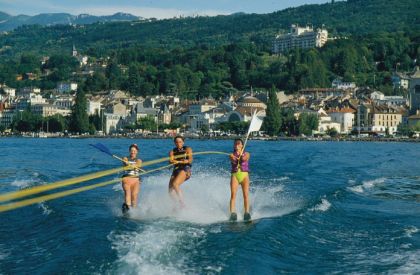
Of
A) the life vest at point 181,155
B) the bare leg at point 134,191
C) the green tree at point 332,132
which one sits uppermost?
the life vest at point 181,155

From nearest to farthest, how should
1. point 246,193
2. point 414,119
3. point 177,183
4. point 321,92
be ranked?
point 246,193 < point 177,183 < point 414,119 < point 321,92

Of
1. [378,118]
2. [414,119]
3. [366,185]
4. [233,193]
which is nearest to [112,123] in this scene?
[378,118]

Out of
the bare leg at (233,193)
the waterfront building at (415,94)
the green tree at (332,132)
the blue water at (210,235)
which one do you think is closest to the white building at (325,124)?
the green tree at (332,132)

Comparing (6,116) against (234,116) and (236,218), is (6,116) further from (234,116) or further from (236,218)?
(236,218)

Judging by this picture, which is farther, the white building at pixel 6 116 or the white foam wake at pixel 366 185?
→ the white building at pixel 6 116

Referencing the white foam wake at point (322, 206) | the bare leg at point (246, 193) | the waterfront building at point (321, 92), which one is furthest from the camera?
the waterfront building at point (321, 92)

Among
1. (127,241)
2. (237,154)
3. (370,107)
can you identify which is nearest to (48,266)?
(127,241)

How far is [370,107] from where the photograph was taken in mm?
147375

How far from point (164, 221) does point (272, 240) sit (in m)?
2.10

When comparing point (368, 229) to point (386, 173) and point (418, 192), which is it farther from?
point (386, 173)

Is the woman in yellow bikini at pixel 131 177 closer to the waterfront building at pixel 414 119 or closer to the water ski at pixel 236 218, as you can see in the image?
the water ski at pixel 236 218

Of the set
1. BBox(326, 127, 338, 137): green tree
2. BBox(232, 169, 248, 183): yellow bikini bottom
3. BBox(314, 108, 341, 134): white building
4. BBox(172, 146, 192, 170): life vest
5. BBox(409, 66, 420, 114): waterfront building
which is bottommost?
BBox(326, 127, 338, 137): green tree

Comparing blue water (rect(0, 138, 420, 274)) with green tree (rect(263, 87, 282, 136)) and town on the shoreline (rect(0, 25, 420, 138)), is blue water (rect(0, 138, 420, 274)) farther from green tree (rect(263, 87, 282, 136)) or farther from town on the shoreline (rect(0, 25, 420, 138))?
town on the shoreline (rect(0, 25, 420, 138))

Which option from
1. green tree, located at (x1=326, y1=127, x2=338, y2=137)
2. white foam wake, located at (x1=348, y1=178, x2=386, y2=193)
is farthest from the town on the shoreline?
white foam wake, located at (x1=348, y1=178, x2=386, y2=193)
